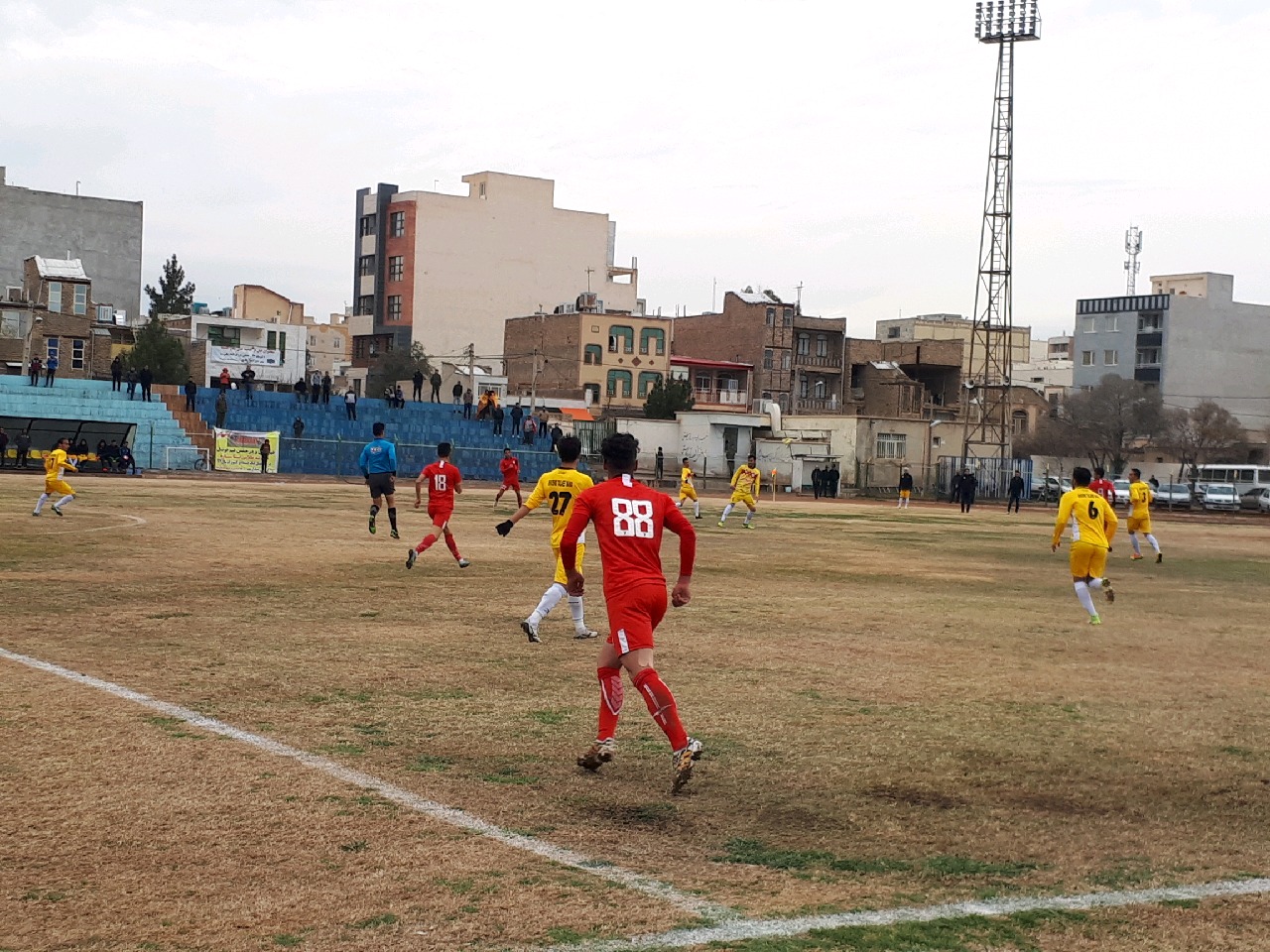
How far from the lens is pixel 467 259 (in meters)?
114

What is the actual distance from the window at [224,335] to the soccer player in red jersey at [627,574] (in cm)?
8970

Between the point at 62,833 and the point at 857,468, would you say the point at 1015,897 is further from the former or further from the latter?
the point at 857,468

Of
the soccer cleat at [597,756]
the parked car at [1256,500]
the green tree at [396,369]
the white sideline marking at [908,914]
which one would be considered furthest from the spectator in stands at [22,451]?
the parked car at [1256,500]

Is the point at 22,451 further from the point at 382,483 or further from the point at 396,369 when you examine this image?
the point at 396,369

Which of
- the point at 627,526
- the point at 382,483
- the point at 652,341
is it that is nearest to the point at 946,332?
the point at 652,341

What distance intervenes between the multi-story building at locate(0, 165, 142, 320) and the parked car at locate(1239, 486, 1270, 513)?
247 ft

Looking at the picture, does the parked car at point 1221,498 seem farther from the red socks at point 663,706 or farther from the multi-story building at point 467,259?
the red socks at point 663,706

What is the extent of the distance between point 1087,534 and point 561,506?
752 centimetres

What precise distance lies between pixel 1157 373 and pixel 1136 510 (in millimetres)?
86279

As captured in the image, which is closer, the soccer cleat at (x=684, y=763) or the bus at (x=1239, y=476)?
the soccer cleat at (x=684, y=763)

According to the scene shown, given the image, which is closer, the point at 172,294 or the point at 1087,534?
the point at 1087,534

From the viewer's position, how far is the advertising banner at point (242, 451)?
60.1 metres

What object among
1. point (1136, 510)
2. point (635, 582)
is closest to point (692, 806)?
point (635, 582)

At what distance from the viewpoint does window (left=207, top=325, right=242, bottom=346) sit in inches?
3748
